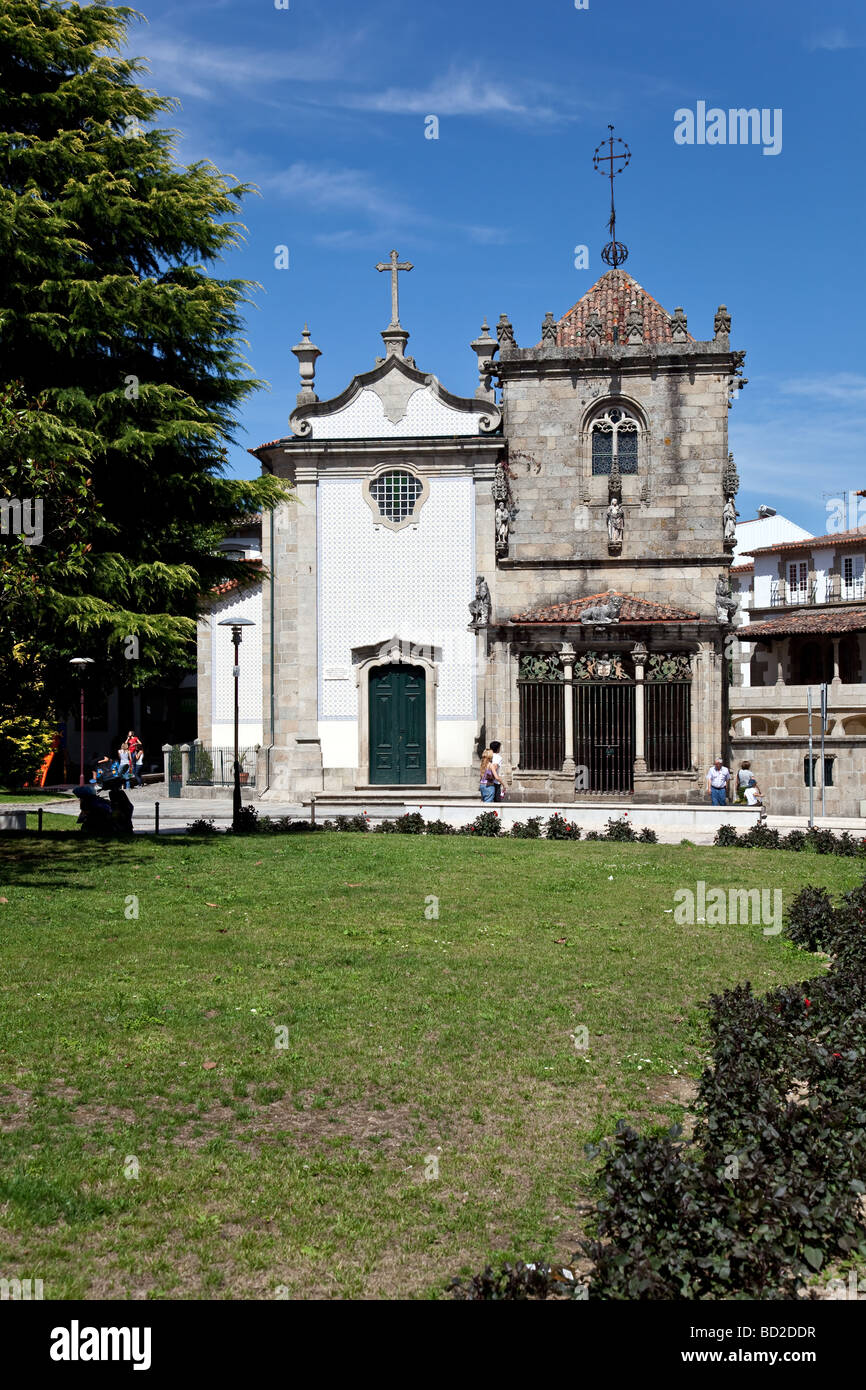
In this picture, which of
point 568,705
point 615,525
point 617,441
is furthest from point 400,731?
point 617,441

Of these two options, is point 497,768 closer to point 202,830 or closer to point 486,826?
point 486,826

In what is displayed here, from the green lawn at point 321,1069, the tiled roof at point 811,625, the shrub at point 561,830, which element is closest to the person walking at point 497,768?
the shrub at point 561,830

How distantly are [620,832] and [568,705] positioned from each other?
7199 millimetres

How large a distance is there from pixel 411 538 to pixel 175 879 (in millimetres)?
18059

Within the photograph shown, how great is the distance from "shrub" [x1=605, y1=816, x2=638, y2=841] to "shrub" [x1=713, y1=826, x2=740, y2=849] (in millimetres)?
1536

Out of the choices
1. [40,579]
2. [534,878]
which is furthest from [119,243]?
[534,878]

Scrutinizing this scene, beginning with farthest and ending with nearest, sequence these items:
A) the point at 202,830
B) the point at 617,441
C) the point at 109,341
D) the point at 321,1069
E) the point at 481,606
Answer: the point at 617,441 → the point at 481,606 → the point at 202,830 → the point at 109,341 → the point at 321,1069

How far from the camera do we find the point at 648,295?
33.5 metres

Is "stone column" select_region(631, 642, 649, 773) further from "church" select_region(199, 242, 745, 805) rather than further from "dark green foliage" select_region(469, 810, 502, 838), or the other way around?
"dark green foliage" select_region(469, 810, 502, 838)

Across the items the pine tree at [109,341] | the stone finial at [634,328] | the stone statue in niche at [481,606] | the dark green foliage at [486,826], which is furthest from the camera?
the stone finial at [634,328]

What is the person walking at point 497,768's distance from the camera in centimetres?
2688

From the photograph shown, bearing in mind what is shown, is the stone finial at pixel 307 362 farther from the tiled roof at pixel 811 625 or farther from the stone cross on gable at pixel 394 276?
the tiled roof at pixel 811 625

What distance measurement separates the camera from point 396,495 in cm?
3130

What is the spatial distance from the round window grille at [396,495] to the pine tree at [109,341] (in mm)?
10851
